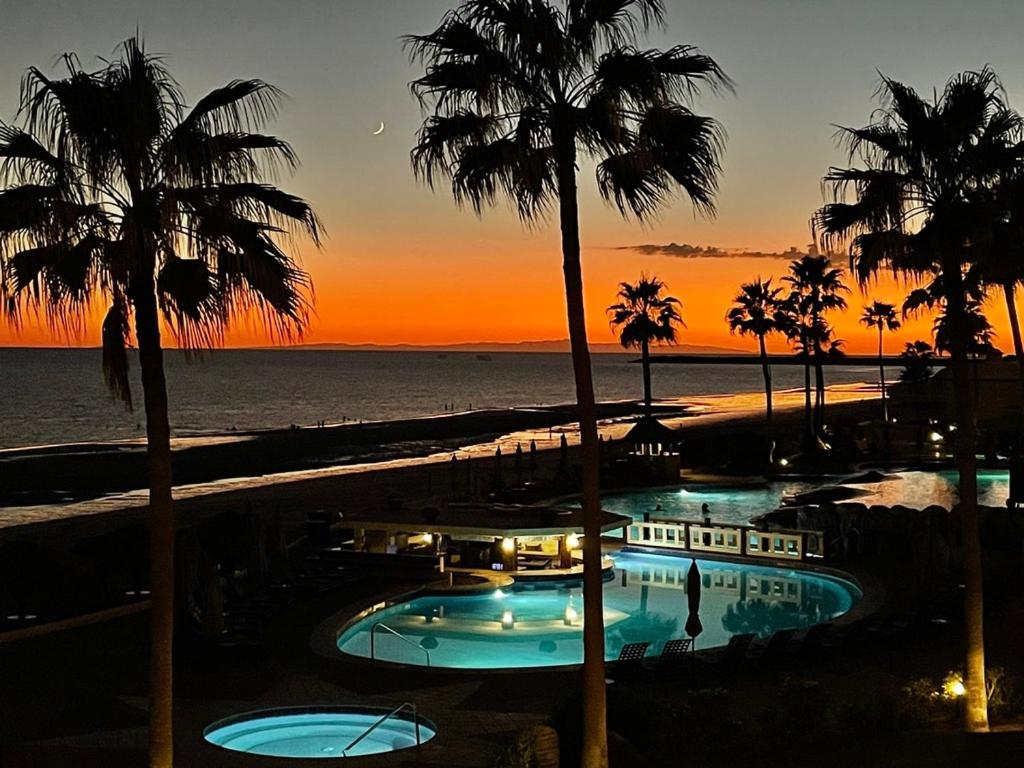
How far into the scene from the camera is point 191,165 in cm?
843

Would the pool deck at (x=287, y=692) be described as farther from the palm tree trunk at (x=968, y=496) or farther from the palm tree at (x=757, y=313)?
the palm tree at (x=757, y=313)

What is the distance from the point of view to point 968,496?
494 inches

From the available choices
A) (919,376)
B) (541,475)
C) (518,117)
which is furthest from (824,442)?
(518,117)

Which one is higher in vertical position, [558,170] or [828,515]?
[558,170]

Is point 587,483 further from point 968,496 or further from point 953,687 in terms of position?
point 953,687

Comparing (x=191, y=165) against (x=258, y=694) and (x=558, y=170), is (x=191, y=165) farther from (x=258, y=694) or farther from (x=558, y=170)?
(x=258, y=694)

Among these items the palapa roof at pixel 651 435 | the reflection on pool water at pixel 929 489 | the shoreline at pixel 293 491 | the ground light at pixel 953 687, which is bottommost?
the shoreline at pixel 293 491

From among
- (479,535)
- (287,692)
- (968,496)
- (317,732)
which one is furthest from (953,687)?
(479,535)

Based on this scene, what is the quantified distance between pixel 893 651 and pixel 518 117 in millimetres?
10787

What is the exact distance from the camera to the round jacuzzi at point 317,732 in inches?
493

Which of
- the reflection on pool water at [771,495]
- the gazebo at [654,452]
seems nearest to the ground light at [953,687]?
the reflection on pool water at [771,495]

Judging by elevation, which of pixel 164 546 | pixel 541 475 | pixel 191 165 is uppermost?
pixel 191 165

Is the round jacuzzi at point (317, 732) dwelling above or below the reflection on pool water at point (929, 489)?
above

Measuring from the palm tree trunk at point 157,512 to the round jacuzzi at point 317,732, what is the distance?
3.63 m
